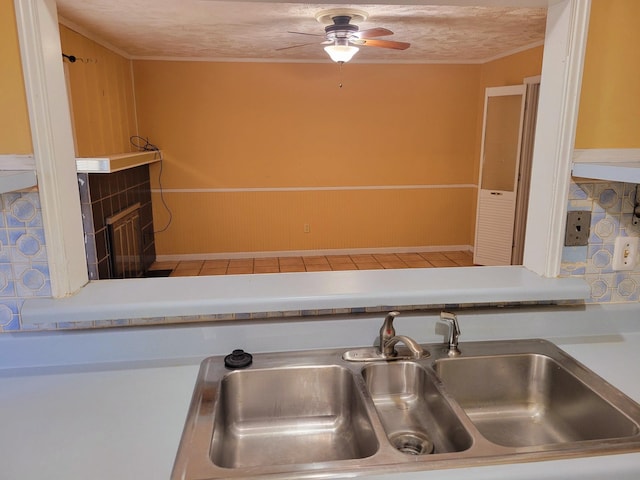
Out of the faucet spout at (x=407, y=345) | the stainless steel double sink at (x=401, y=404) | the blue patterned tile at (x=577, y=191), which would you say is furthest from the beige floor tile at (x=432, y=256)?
the faucet spout at (x=407, y=345)

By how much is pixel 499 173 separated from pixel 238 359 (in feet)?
14.3

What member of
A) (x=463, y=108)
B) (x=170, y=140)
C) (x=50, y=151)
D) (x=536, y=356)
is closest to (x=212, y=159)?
(x=170, y=140)

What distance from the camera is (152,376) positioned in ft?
3.99

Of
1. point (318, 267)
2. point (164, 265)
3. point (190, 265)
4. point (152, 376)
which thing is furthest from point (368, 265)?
point (152, 376)

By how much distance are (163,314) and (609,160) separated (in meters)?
1.39

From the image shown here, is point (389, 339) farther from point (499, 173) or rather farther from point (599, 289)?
point (499, 173)

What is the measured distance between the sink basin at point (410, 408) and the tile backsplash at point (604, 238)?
2.00 feet

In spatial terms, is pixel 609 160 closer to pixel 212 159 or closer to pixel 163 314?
pixel 163 314

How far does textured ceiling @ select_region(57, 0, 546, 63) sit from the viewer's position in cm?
315

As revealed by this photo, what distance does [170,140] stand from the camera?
17.6 ft

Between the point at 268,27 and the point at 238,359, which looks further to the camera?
the point at 268,27

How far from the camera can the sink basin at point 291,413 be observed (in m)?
1.16

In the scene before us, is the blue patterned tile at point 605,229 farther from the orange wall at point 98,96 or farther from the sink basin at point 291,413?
the orange wall at point 98,96

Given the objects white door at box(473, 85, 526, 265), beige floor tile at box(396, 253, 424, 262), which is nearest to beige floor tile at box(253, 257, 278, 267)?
beige floor tile at box(396, 253, 424, 262)
